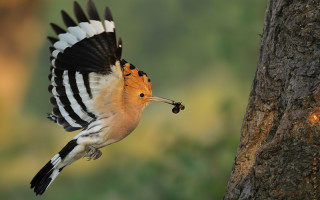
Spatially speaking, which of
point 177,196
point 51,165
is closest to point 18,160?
point 177,196

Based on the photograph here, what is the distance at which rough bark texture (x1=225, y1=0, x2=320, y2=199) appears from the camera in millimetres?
2389

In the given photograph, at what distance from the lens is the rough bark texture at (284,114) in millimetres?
2389

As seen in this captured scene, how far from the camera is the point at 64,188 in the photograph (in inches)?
311

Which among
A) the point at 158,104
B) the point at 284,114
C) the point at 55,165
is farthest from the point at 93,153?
the point at 158,104

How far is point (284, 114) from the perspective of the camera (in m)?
2.50

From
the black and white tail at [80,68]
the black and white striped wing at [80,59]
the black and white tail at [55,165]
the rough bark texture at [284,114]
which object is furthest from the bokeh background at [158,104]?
the rough bark texture at [284,114]

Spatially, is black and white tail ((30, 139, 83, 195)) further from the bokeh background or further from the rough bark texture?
the bokeh background

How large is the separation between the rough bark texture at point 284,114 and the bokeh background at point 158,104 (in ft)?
6.66

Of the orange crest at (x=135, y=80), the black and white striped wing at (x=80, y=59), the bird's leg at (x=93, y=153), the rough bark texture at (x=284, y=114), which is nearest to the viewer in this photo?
the rough bark texture at (x=284, y=114)

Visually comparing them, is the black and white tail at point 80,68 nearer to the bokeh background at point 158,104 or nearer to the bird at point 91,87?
the bird at point 91,87

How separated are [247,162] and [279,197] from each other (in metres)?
0.38

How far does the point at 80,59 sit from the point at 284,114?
3.21 feet

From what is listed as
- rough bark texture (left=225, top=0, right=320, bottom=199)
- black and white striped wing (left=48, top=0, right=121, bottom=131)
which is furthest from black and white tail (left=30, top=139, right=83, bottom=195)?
rough bark texture (left=225, top=0, right=320, bottom=199)

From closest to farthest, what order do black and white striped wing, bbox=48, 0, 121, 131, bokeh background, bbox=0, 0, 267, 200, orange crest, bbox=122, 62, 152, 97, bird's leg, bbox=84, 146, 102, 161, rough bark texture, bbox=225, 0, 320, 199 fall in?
rough bark texture, bbox=225, 0, 320, 199
black and white striped wing, bbox=48, 0, 121, 131
orange crest, bbox=122, 62, 152, 97
bird's leg, bbox=84, 146, 102, 161
bokeh background, bbox=0, 0, 267, 200
